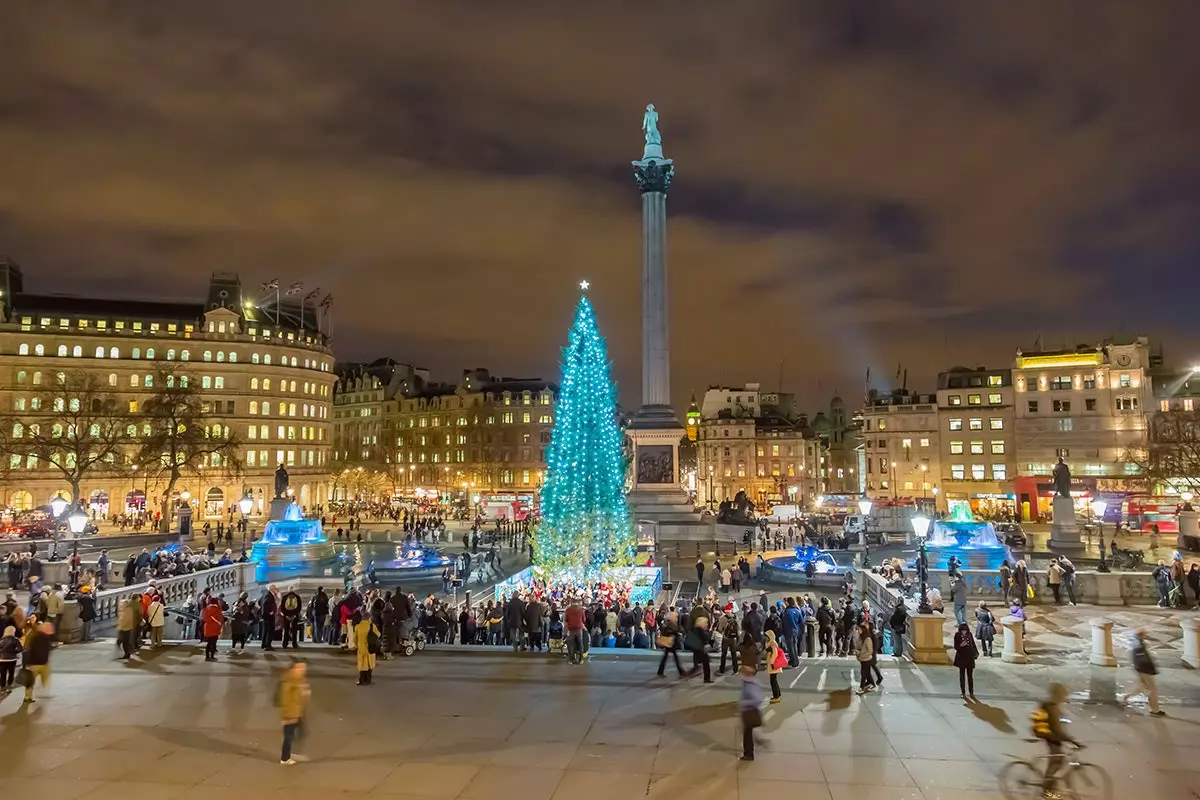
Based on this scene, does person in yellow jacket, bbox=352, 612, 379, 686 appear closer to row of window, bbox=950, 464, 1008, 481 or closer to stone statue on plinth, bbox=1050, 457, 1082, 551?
stone statue on plinth, bbox=1050, 457, 1082, 551

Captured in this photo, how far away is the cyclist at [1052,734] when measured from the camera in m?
9.60

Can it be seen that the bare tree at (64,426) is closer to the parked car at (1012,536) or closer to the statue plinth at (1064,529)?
the parked car at (1012,536)

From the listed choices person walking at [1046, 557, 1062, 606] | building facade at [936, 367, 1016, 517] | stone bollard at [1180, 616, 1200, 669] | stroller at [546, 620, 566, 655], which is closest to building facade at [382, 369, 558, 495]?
building facade at [936, 367, 1016, 517]

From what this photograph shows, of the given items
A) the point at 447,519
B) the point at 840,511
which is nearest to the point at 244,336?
the point at 447,519

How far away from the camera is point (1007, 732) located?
38.5ft

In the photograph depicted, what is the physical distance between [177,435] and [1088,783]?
2712 inches

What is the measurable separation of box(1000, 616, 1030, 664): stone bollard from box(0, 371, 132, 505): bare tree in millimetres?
59782

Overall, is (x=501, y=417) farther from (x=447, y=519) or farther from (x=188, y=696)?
(x=188, y=696)

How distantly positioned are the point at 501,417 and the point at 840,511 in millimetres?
54559

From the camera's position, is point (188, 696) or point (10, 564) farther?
point (10, 564)

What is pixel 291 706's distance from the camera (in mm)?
10500

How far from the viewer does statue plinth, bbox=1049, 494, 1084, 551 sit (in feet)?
129

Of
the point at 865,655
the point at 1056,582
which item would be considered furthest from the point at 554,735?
the point at 1056,582

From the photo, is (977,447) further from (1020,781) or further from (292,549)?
(1020,781)
